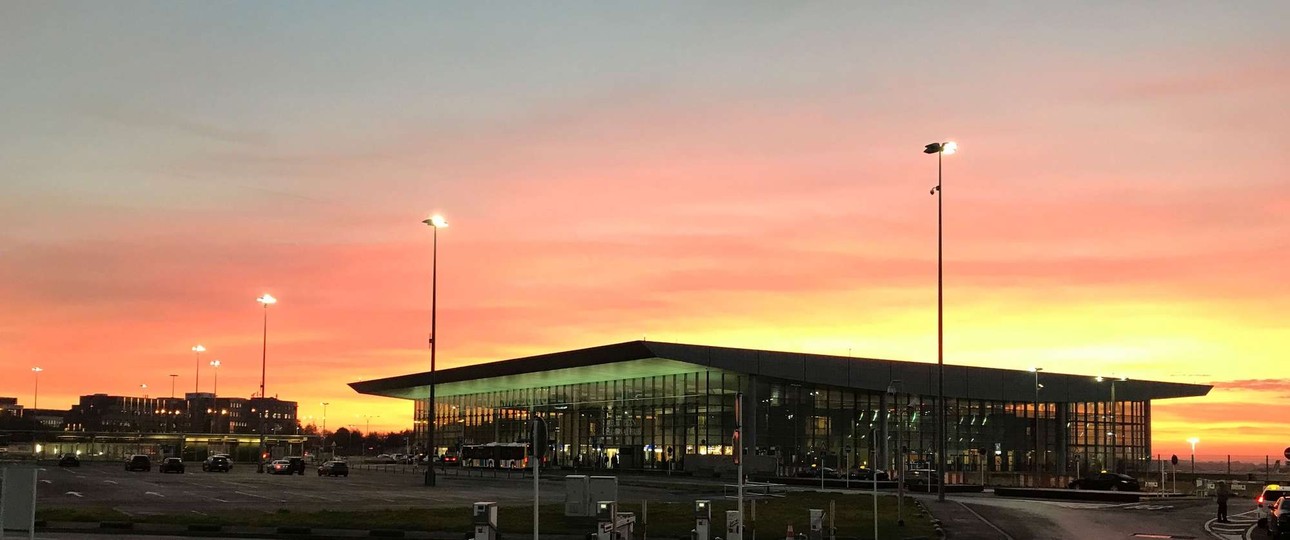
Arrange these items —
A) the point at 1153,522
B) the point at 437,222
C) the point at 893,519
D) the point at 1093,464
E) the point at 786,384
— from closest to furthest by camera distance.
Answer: the point at 893,519 < the point at 1153,522 < the point at 437,222 < the point at 786,384 < the point at 1093,464

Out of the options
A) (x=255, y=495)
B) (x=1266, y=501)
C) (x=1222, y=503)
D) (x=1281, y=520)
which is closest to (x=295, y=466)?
(x=255, y=495)

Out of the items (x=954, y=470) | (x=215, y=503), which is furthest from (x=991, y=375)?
(x=215, y=503)

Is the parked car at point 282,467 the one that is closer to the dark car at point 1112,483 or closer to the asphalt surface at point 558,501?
the asphalt surface at point 558,501

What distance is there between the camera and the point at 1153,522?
43.9 m

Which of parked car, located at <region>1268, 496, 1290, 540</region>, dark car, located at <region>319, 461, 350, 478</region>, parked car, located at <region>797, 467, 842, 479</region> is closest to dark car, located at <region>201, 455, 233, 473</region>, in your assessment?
dark car, located at <region>319, 461, 350, 478</region>

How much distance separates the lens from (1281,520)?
120 feet

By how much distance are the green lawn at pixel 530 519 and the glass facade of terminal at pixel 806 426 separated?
43.7m

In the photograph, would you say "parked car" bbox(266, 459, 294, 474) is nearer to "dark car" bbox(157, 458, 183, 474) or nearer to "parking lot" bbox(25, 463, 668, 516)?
"dark car" bbox(157, 458, 183, 474)

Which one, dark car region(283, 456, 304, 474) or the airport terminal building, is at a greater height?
the airport terminal building

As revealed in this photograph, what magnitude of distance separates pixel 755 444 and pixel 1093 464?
38567 mm

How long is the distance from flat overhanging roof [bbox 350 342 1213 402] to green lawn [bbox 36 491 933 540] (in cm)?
4217

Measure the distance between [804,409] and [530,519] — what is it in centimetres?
5946

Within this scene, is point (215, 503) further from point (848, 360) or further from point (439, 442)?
point (439, 442)

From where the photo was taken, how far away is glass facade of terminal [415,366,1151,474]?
9419cm
